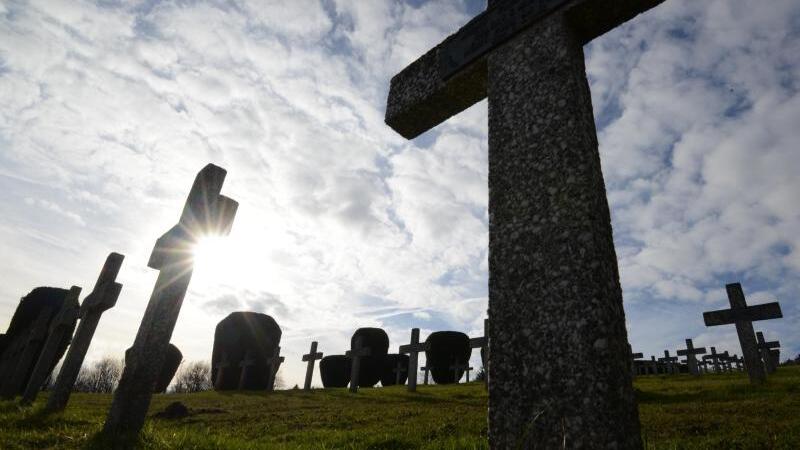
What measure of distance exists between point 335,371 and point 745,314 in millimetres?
24057

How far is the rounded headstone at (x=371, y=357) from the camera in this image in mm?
27641

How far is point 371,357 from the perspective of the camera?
90.9ft

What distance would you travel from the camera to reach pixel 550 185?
2.26 metres

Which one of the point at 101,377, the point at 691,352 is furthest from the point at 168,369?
the point at 101,377

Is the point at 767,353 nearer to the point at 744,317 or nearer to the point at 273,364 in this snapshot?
the point at 744,317

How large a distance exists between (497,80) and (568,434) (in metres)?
2.23

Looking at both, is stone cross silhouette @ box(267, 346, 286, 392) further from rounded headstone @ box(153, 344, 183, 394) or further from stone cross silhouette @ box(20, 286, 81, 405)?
stone cross silhouette @ box(20, 286, 81, 405)

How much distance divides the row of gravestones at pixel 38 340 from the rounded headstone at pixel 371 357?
54.8 feet

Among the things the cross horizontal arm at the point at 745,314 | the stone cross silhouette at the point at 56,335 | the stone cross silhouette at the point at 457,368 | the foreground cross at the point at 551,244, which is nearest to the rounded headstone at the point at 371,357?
the stone cross silhouette at the point at 457,368

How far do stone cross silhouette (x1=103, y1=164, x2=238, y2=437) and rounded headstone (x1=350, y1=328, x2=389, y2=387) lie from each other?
71.8ft

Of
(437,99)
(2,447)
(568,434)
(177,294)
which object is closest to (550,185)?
(568,434)

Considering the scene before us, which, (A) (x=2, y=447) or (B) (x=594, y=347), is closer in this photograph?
(B) (x=594, y=347)

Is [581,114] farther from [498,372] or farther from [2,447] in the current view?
[2,447]

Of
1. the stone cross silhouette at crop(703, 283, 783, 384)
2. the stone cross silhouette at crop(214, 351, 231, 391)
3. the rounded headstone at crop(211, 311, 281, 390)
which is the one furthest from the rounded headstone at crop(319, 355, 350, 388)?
the stone cross silhouette at crop(703, 283, 783, 384)
